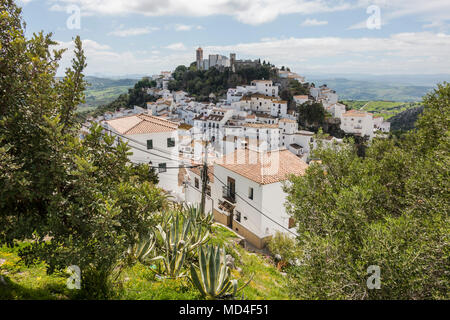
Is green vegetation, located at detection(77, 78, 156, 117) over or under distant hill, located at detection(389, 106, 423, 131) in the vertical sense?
over

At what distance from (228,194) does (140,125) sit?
10438 mm

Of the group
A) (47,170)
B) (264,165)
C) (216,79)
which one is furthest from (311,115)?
(47,170)

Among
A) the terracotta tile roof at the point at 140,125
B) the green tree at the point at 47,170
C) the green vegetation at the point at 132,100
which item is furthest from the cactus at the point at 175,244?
the green vegetation at the point at 132,100

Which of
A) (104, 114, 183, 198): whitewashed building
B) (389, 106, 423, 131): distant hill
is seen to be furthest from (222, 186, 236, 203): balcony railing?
(389, 106, 423, 131): distant hill

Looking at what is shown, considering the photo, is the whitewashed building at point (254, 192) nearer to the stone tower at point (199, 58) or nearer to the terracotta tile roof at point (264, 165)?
the terracotta tile roof at point (264, 165)

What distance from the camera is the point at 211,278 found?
5.15 m

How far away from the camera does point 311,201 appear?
828cm

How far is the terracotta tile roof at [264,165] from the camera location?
723 inches

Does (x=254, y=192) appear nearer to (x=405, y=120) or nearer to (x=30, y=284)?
(x=30, y=284)

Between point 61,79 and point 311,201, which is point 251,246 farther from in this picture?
point 61,79

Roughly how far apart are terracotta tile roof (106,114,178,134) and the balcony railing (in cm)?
794

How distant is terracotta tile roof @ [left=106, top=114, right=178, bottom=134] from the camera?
76.7 ft
